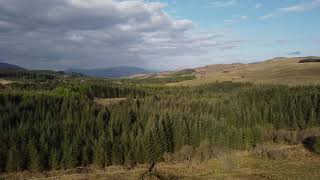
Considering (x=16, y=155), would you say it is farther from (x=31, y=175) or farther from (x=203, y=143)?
(x=203, y=143)

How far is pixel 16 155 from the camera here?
118 m

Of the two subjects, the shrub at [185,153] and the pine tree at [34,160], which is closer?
the pine tree at [34,160]

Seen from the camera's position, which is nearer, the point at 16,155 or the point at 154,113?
the point at 16,155

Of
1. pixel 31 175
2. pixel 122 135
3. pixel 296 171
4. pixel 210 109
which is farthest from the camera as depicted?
pixel 210 109

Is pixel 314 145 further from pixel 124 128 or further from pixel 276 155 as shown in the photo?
pixel 124 128

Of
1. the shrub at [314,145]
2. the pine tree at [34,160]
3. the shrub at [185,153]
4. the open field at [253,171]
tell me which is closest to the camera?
the open field at [253,171]

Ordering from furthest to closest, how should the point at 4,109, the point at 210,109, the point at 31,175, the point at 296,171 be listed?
the point at 210,109 → the point at 4,109 → the point at 31,175 → the point at 296,171

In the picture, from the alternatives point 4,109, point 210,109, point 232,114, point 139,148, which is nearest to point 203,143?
point 139,148

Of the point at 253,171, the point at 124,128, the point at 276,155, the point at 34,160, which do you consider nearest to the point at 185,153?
the point at 124,128

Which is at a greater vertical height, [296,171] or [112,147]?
[296,171]

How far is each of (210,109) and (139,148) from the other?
2479 inches

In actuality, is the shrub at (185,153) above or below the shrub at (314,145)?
below

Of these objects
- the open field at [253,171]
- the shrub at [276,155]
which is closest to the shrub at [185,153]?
the shrub at [276,155]

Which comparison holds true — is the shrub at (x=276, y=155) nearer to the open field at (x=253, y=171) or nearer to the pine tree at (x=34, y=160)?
the open field at (x=253, y=171)
